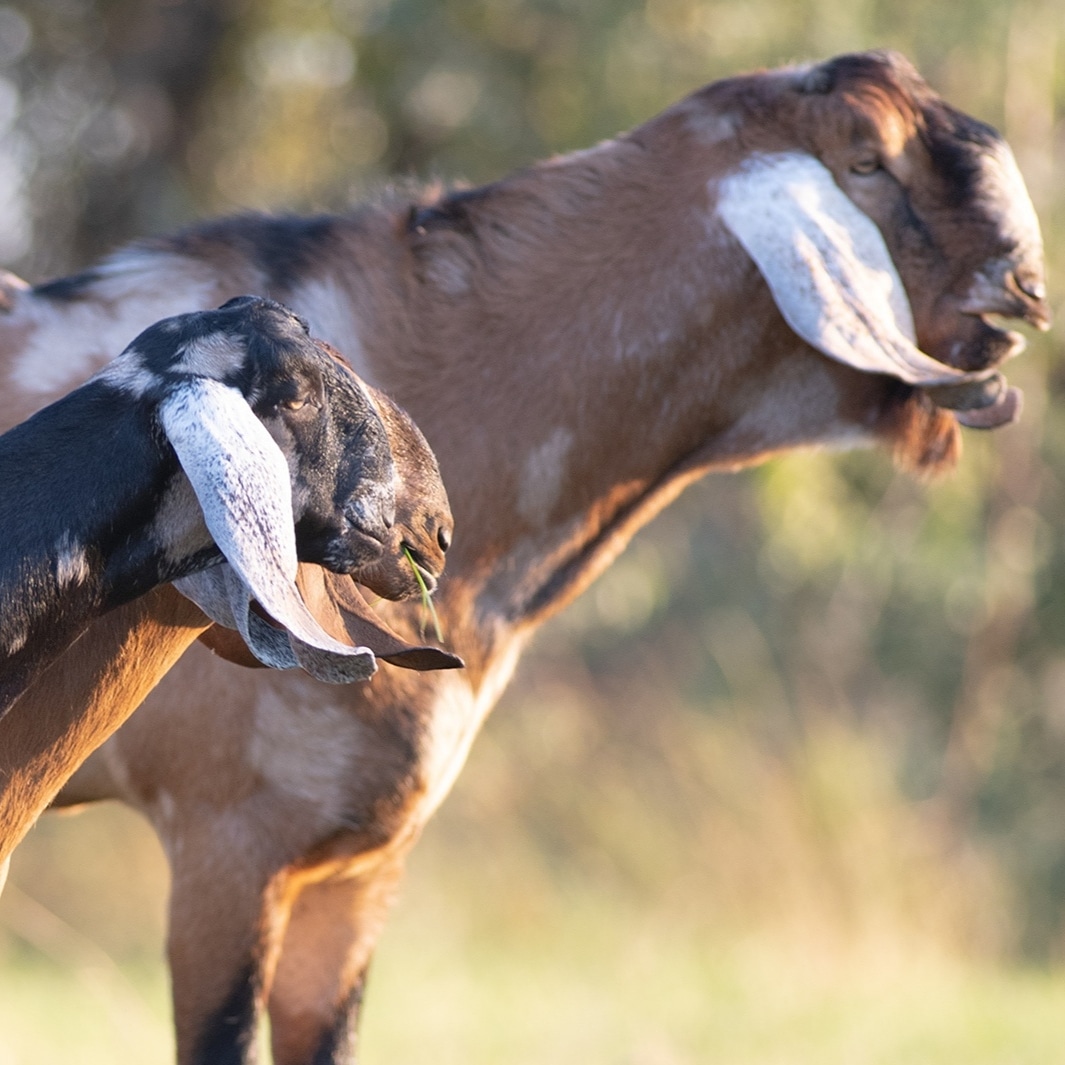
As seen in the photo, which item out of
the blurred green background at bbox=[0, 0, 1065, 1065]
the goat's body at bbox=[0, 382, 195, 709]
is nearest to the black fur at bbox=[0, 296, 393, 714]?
the goat's body at bbox=[0, 382, 195, 709]

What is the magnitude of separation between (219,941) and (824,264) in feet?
5.84

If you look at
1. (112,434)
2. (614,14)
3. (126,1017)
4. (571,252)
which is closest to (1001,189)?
(571,252)

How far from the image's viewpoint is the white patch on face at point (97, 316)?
345 centimetres

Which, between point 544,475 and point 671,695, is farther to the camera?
point 671,695

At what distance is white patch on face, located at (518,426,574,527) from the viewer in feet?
11.5

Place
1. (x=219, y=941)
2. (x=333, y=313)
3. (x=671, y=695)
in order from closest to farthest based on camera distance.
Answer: (x=219, y=941), (x=333, y=313), (x=671, y=695)

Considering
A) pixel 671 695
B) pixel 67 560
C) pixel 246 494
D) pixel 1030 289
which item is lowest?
pixel 671 695

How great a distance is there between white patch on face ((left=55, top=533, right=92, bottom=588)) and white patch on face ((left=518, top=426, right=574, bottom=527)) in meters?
1.44

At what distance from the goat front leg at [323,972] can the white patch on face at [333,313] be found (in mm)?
1069

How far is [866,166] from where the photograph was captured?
11.8 feet

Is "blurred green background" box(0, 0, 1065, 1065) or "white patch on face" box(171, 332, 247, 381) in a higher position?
"white patch on face" box(171, 332, 247, 381)

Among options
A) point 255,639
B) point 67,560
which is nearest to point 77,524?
point 67,560

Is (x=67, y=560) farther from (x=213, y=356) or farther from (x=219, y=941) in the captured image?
(x=219, y=941)

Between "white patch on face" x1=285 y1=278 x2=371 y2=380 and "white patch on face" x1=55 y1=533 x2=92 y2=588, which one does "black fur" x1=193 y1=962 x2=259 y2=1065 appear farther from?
"white patch on face" x1=55 y1=533 x2=92 y2=588
